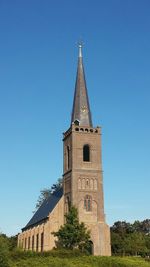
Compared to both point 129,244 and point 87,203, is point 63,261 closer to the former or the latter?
point 87,203

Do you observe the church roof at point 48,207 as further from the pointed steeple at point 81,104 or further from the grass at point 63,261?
the grass at point 63,261

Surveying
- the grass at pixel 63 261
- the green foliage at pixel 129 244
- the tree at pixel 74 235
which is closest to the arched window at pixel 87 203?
the tree at pixel 74 235

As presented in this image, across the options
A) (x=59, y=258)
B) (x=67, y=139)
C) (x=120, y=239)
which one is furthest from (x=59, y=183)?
(x=59, y=258)

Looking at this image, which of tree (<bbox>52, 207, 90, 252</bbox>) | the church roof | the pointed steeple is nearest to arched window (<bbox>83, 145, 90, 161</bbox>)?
the pointed steeple

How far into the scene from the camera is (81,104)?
5900cm

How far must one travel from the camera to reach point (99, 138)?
5738cm

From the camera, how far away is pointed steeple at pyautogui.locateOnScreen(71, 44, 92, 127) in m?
58.1

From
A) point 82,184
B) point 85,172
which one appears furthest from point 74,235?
point 85,172

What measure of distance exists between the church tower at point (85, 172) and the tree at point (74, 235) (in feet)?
12.8

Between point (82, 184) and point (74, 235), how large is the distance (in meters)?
8.71

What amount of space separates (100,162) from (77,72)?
51.0 ft

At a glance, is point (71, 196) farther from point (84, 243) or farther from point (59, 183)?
point (59, 183)

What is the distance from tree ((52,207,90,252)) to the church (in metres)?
3.75

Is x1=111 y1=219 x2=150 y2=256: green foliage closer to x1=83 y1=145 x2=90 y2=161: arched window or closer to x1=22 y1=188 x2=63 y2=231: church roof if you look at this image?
x1=22 y1=188 x2=63 y2=231: church roof
